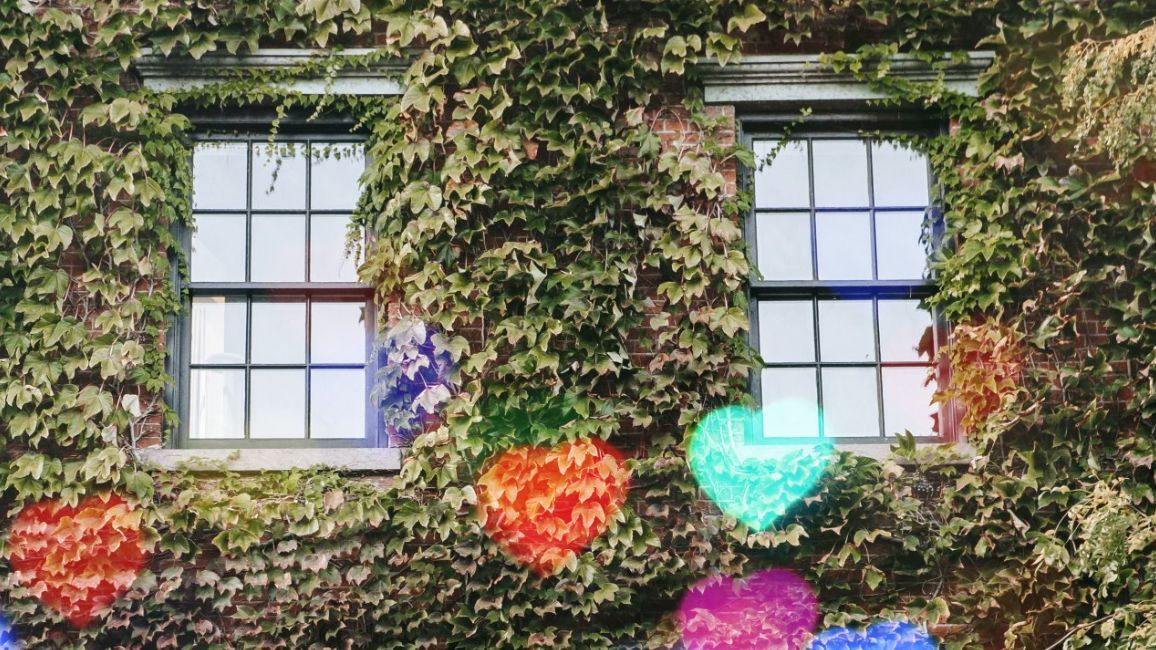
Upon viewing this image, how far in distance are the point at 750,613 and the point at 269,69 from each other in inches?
171

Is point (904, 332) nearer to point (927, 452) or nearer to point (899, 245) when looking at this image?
point (899, 245)

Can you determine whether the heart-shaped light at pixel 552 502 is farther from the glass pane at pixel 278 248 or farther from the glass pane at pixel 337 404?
the glass pane at pixel 278 248

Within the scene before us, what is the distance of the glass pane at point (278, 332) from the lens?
26.1ft

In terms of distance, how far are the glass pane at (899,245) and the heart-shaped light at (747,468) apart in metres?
1.24

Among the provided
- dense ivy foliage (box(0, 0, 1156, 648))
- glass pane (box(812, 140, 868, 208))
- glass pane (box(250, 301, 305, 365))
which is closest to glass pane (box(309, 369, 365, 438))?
glass pane (box(250, 301, 305, 365))

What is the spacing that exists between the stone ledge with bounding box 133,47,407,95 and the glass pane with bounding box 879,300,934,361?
3.29 meters

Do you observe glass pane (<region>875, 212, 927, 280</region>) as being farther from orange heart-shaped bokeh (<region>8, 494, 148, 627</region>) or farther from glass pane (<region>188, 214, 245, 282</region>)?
orange heart-shaped bokeh (<region>8, 494, 148, 627</region>)

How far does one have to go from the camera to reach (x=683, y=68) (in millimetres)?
7840

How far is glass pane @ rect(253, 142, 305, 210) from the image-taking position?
8109mm

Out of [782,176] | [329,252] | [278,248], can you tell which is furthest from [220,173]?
[782,176]

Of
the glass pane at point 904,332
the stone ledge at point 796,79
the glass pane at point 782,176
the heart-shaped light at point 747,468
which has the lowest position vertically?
the heart-shaped light at point 747,468

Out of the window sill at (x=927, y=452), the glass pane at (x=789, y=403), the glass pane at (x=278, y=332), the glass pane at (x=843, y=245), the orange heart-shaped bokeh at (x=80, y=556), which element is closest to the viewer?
the orange heart-shaped bokeh at (x=80, y=556)

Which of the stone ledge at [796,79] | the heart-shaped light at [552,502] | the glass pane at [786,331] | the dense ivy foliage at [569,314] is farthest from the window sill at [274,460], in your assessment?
the stone ledge at [796,79]

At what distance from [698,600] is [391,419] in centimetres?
206
